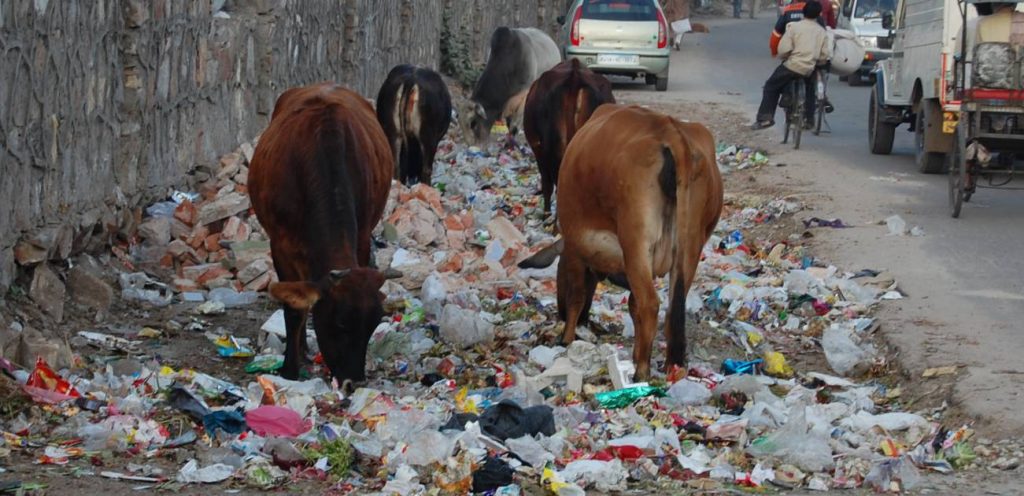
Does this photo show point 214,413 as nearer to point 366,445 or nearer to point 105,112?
point 366,445

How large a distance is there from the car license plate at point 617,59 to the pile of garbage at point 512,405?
17201mm

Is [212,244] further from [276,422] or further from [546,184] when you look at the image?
[276,422]

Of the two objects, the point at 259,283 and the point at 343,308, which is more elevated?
the point at 343,308

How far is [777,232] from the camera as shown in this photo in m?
13.1

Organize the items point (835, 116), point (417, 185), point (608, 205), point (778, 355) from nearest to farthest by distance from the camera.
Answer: point (608, 205) → point (778, 355) → point (417, 185) → point (835, 116)

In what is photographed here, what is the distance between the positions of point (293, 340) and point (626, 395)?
1.79 m

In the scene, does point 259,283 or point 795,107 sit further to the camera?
point 795,107

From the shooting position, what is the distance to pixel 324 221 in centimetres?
757

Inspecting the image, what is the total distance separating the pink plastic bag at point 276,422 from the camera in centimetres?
638

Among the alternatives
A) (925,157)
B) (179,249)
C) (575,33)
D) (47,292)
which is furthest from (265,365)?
(575,33)

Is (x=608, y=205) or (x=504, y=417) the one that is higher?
(x=608, y=205)

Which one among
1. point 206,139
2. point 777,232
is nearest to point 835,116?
point 777,232

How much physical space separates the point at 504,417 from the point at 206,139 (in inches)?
264

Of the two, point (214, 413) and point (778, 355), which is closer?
point (214, 413)
